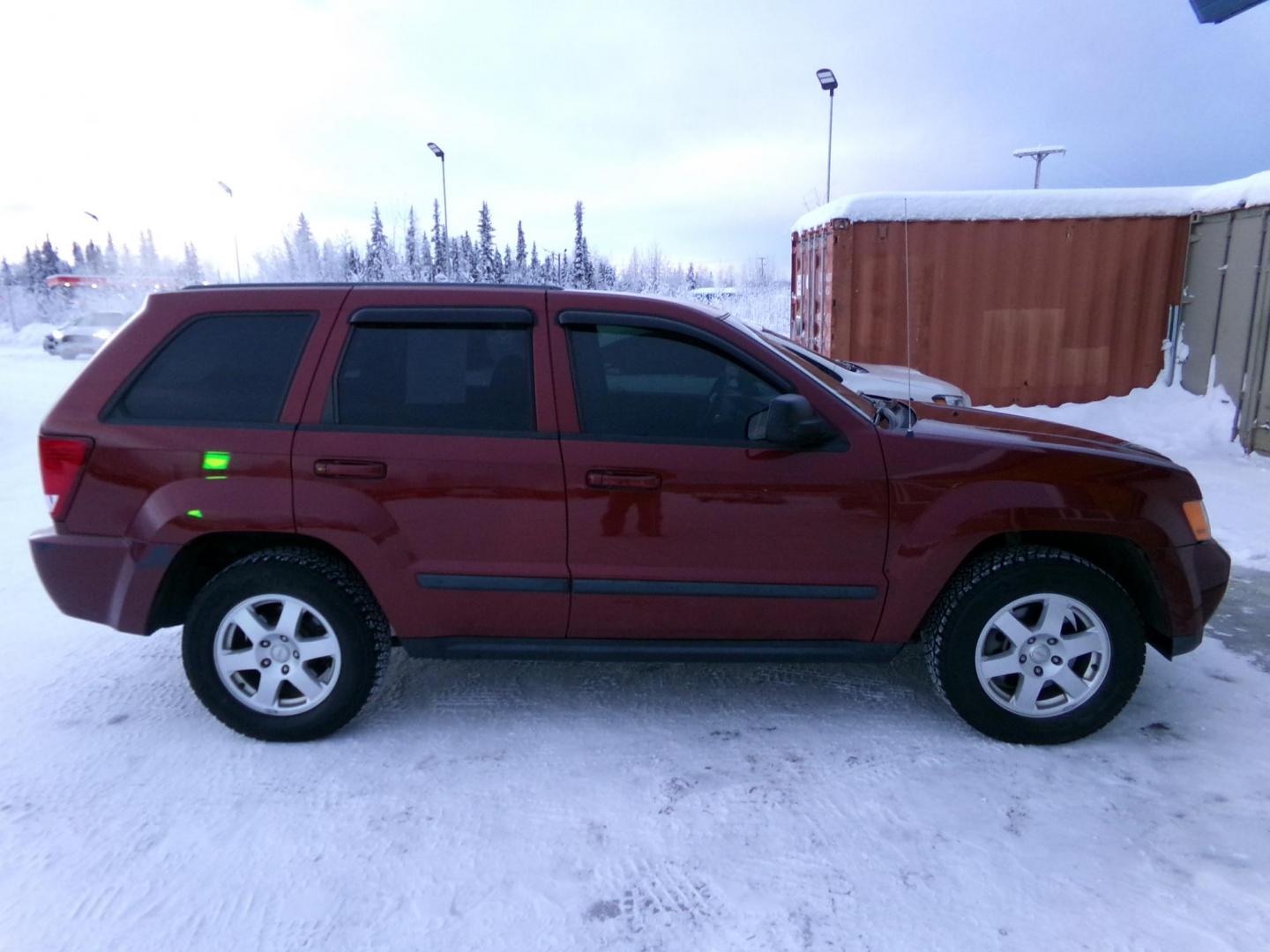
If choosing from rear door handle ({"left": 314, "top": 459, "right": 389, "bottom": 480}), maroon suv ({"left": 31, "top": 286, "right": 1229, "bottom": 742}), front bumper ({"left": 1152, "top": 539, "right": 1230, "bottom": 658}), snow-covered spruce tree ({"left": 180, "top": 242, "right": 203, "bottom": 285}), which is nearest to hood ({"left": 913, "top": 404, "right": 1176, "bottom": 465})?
maroon suv ({"left": 31, "top": 286, "right": 1229, "bottom": 742})

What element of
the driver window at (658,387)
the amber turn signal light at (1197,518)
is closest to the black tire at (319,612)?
the driver window at (658,387)

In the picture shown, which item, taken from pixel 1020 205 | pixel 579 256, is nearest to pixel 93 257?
pixel 579 256

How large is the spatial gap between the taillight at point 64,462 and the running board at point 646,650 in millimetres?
1386

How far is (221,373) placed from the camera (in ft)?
10.8

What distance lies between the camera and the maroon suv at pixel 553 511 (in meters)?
3.20

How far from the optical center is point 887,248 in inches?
389

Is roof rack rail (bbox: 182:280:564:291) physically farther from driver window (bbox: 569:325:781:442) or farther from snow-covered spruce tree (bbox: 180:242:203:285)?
snow-covered spruce tree (bbox: 180:242:203:285)

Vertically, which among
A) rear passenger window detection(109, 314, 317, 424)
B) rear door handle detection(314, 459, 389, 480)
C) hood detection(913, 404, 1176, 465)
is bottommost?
rear door handle detection(314, 459, 389, 480)

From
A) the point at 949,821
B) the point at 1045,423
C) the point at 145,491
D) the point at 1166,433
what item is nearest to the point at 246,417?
the point at 145,491

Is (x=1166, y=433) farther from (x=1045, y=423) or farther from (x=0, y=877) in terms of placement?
(x=0, y=877)

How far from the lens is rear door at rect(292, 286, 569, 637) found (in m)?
3.20

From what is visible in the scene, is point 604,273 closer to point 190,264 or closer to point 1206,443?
point 190,264

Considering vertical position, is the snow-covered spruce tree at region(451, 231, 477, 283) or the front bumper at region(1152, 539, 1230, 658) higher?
the snow-covered spruce tree at region(451, 231, 477, 283)

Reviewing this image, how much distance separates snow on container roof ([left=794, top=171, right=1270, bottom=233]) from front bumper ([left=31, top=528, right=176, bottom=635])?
8531 mm
